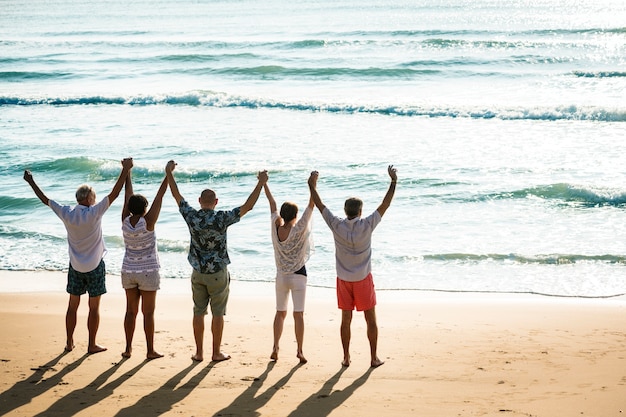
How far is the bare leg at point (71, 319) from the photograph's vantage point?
7434 mm

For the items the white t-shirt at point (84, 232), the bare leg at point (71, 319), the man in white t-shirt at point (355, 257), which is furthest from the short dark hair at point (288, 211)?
the bare leg at point (71, 319)

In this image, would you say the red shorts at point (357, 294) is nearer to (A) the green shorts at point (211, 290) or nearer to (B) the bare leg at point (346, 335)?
(B) the bare leg at point (346, 335)

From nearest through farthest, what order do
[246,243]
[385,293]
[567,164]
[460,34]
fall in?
→ [385,293]
[246,243]
[567,164]
[460,34]

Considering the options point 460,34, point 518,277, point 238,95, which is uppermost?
point 460,34

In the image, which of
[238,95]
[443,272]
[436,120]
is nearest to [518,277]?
[443,272]

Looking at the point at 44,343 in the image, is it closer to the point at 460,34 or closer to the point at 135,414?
the point at 135,414

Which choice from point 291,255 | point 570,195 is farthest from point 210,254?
point 570,195

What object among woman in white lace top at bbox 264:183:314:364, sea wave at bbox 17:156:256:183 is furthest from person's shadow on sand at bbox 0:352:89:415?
sea wave at bbox 17:156:256:183

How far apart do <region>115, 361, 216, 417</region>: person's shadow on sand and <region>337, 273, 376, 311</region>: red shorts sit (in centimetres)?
131

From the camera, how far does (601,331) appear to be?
27.4 feet

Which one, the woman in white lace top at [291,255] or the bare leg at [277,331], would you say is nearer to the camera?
the woman in white lace top at [291,255]

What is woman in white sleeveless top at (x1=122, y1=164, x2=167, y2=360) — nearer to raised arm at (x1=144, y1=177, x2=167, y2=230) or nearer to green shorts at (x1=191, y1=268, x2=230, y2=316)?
raised arm at (x1=144, y1=177, x2=167, y2=230)

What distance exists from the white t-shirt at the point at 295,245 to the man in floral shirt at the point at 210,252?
1.47ft

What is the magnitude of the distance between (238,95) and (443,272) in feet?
61.9
